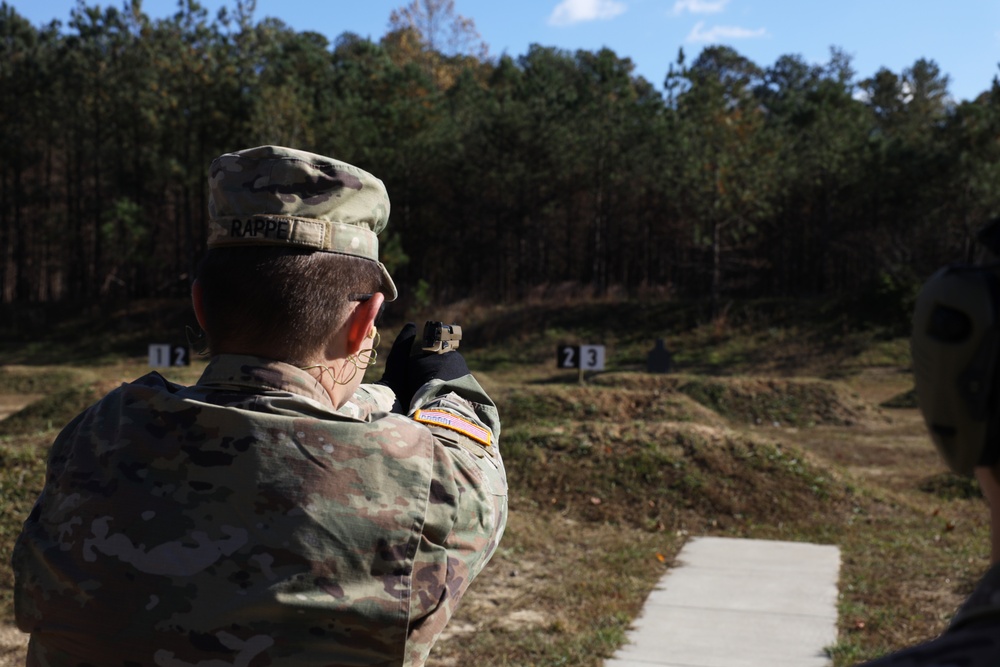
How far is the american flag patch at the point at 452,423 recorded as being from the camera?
1715mm

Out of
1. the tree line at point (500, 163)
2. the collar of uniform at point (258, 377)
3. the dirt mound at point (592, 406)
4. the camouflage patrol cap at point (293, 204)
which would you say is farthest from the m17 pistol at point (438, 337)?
the tree line at point (500, 163)

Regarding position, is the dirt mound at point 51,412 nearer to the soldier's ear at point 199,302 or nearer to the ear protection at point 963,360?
the soldier's ear at point 199,302

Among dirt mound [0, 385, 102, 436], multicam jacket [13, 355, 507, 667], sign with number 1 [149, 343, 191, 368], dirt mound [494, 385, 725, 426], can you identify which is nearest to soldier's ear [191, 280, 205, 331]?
multicam jacket [13, 355, 507, 667]

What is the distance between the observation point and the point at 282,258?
5.43 feet

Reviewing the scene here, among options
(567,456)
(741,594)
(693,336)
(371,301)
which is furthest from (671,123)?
(371,301)

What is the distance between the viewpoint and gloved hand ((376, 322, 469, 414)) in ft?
6.25

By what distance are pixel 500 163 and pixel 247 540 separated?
3135 cm

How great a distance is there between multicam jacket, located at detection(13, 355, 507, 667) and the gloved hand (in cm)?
30

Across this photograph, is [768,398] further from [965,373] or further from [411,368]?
[965,373]

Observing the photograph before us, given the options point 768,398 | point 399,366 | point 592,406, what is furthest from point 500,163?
point 399,366

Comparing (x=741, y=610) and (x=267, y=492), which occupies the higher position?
(x=267, y=492)

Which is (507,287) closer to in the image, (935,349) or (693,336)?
(693,336)

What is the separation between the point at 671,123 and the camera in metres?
30.6

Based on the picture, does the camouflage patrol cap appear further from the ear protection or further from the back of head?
the ear protection
